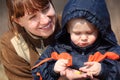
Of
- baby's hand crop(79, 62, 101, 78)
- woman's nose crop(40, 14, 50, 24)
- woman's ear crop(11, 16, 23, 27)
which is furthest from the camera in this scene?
woman's ear crop(11, 16, 23, 27)

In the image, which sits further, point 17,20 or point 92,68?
point 17,20

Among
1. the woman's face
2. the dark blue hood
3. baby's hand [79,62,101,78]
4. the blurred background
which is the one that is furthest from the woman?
the blurred background

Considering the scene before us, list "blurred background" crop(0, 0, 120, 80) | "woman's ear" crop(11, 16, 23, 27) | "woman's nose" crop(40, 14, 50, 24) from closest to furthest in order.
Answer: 1. "woman's nose" crop(40, 14, 50, 24)
2. "woman's ear" crop(11, 16, 23, 27)
3. "blurred background" crop(0, 0, 120, 80)

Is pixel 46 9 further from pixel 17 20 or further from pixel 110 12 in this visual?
pixel 110 12

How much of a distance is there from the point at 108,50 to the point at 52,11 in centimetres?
42

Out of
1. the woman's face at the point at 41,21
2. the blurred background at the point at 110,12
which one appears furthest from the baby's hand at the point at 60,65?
the blurred background at the point at 110,12

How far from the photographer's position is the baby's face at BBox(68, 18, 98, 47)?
2543 millimetres

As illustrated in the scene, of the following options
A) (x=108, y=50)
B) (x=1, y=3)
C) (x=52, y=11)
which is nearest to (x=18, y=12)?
(x=52, y=11)

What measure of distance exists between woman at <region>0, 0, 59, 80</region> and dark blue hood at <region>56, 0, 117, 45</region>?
20 centimetres

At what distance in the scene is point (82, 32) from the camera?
100 inches

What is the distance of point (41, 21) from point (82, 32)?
0.33m

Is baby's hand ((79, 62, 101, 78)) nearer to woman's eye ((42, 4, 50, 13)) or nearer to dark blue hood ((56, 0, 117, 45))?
dark blue hood ((56, 0, 117, 45))

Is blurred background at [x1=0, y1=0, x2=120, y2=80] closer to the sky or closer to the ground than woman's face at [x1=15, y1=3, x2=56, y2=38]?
closer to the ground

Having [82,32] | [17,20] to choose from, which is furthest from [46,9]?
[82,32]
